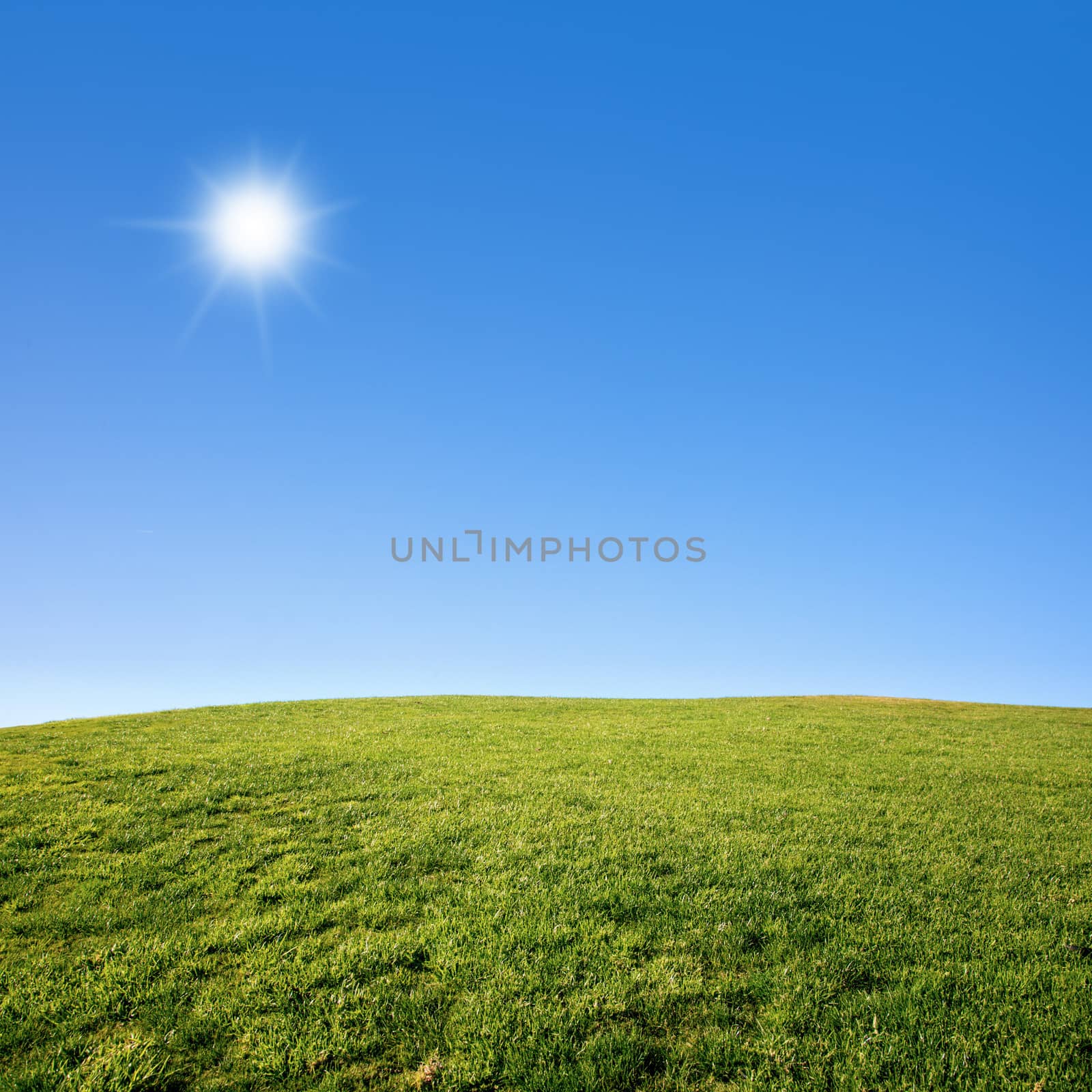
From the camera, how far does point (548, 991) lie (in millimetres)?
7000

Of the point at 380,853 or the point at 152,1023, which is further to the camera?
the point at 380,853

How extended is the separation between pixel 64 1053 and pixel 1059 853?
16274mm

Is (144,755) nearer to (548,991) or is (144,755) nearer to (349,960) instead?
(349,960)

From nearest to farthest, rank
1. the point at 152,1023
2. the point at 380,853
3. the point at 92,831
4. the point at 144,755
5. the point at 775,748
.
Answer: the point at 152,1023
the point at 380,853
the point at 92,831
the point at 144,755
the point at 775,748

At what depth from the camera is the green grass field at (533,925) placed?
6199 millimetres

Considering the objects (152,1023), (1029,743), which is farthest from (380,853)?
(1029,743)

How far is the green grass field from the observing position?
6199 mm

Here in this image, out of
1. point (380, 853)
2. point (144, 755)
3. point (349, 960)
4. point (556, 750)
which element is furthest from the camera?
point (556, 750)

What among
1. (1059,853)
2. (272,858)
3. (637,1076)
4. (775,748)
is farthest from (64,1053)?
(775,748)

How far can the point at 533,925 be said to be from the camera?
8.25 metres

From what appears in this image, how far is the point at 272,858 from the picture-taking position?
34.5ft

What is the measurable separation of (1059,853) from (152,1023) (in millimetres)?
15507

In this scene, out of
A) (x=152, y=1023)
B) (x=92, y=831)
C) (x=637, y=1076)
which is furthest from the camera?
(x=92, y=831)

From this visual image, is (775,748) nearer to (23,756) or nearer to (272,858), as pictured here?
(272,858)
